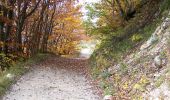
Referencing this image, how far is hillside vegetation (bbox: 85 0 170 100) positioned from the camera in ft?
36.8

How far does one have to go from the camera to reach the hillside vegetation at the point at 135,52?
1120 centimetres

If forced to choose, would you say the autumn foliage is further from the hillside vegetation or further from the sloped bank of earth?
the sloped bank of earth

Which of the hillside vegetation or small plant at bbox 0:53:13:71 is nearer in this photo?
the hillside vegetation

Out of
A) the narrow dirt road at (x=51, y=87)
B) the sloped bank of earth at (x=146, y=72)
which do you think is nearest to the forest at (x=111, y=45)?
the sloped bank of earth at (x=146, y=72)

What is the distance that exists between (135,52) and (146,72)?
336cm

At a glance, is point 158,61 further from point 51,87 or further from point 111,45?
point 111,45

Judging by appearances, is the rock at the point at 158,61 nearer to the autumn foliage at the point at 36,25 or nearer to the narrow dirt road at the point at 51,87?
the narrow dirt road at the point at 51,87

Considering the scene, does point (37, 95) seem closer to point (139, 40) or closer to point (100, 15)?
point (139, 40)

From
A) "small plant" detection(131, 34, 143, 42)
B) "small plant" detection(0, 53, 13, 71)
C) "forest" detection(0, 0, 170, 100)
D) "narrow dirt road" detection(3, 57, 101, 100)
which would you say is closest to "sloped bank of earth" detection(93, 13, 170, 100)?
"forest" detection(0, 0, 170, 100)

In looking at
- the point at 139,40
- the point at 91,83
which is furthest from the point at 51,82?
the point at 139,40

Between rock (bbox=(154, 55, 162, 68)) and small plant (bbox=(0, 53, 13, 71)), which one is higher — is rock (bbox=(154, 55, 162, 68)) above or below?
above

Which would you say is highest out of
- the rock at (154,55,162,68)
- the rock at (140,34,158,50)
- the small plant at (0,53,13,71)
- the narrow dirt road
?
the rock at (140,34,158,50)

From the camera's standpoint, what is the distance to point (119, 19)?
24312mm

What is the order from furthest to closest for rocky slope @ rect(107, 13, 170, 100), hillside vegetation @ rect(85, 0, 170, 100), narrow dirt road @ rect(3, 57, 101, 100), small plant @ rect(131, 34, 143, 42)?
small plant @ rect(131, 34, 143, 42) → narrow dirt road @ rect(3, 57, 101, 100) → hillside vegetation @ rect(85, 0, 170, 100) → rocky slope @ rect(107, 13, 170, 100)
